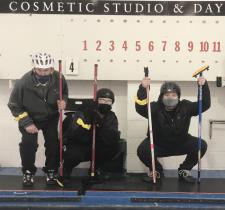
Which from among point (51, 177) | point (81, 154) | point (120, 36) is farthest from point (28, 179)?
point (120, 36)

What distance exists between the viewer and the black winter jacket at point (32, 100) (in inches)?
137

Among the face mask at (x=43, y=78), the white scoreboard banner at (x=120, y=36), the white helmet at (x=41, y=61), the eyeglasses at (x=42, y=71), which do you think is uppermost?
the white scoreboard banner at (x=120, y=36)

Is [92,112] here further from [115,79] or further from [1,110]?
[1,110]

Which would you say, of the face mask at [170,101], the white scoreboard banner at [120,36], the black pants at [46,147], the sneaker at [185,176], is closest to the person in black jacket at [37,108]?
the black pants at [46,147]

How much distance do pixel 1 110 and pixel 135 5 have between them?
5.86ft

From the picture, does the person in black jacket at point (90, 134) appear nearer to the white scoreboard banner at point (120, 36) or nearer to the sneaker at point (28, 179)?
the sneaker at point (28, 179)

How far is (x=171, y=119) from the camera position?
3.67 meters

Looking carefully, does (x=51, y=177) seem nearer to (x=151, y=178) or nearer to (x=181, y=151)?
(x=151, y=178)

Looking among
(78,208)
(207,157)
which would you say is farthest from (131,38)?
(78,208)

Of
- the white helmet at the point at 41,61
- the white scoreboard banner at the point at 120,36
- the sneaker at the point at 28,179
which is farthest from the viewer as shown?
the white scoreboard banner at the point at 120,36

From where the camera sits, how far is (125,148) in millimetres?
4020

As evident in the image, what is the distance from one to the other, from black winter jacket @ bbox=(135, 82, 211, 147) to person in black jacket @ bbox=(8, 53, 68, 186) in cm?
78

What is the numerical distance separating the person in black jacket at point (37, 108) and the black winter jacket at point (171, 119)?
30.5 inches

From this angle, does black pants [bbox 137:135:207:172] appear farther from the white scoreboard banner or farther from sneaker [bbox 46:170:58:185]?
sneaker [bbox 46:170:58:185]
